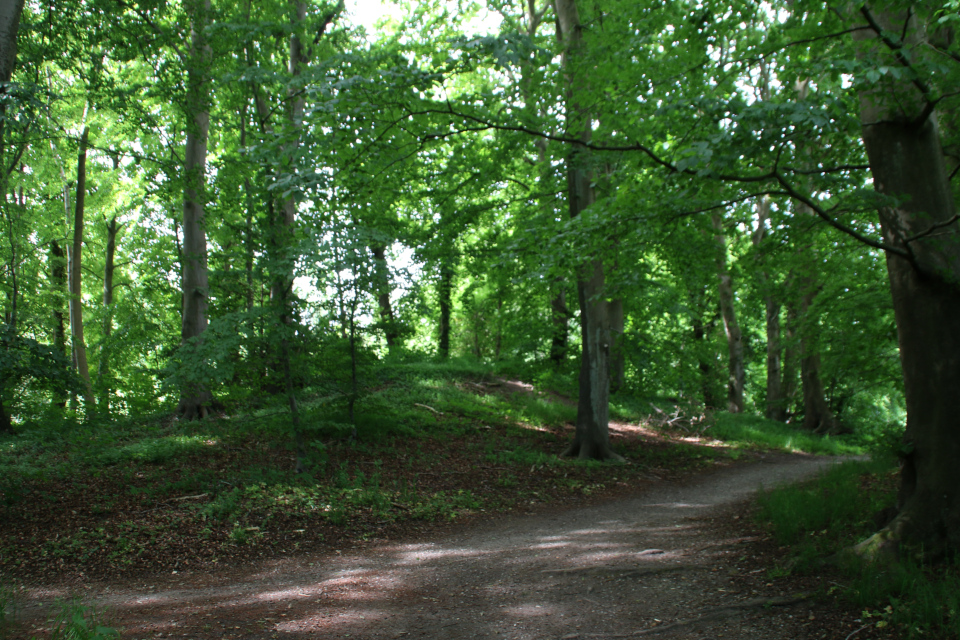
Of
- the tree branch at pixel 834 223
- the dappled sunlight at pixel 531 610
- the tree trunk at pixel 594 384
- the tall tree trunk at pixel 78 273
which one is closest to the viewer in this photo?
the tree branch at pixel 834 223

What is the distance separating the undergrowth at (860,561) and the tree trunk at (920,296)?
295mm

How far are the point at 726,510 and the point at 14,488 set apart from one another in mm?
8829

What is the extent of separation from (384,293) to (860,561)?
22.9 ft

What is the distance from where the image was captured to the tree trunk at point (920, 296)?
4336mm

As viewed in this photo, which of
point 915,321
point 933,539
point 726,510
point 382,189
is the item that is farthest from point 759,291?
point 382,189

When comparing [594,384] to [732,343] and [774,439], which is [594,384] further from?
[732,343]

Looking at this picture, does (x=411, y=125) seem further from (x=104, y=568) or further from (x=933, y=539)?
(x=933, y=539)

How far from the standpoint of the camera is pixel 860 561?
4.34 m

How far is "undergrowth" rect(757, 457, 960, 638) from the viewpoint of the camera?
356cm

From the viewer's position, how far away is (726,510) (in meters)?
7.47

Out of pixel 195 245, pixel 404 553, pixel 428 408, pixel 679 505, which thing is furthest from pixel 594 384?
pixel 195 245

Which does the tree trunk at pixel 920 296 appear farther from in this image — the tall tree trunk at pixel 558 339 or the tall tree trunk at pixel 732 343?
the tall tree trunk at pixel 732 343

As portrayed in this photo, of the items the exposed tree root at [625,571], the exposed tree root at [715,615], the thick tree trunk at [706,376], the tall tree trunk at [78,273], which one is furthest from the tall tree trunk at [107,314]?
the thick tree trunk at [706,376]

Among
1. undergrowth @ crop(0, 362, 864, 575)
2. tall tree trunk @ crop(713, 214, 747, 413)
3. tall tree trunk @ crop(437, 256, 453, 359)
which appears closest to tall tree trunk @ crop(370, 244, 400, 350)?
undergrowth @ crop(0, 362, 864, 575)
